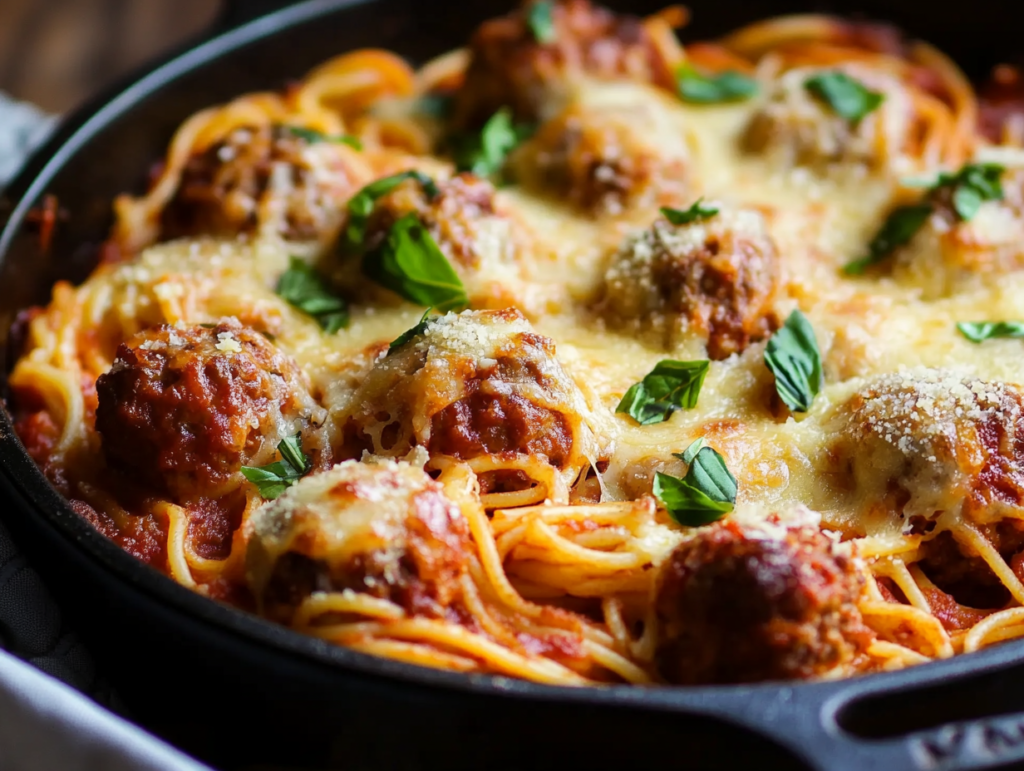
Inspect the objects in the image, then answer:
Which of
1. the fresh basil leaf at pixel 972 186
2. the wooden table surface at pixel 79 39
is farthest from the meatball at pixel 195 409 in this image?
the wooden table surface at pixel 79 39

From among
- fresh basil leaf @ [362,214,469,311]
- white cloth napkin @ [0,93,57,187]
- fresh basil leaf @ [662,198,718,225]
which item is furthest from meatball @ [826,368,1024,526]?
white cloth napkin @ [0,93,57,187]

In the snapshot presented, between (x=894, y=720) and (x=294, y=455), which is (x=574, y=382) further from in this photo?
(x=894, y=720)

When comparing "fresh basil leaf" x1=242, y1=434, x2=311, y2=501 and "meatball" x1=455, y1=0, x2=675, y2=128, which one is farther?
"meatball" x1=455, y1=0, x2=675, y2=128

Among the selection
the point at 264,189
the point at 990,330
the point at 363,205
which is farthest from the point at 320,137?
the point at 990,330

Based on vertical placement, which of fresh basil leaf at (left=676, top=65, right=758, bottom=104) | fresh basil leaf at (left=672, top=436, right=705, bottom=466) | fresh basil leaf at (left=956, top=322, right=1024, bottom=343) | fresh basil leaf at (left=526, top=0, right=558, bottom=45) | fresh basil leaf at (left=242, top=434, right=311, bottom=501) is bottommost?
fresh basil leaf at (left=956, top=322, right=1024, bottom=343)

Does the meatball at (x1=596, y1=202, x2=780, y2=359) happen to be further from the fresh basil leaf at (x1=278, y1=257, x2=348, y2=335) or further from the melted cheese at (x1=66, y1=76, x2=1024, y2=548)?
the fresh basil leaf at (x1=278, y1=257, x2=348, y2=335)

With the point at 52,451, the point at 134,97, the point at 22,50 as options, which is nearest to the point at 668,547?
the point at 52,451

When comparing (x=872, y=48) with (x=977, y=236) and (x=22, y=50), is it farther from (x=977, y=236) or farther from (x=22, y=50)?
(x=22, y=50)

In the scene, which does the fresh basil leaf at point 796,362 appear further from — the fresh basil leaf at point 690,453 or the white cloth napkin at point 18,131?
the white cloth napkin at point 18,131
